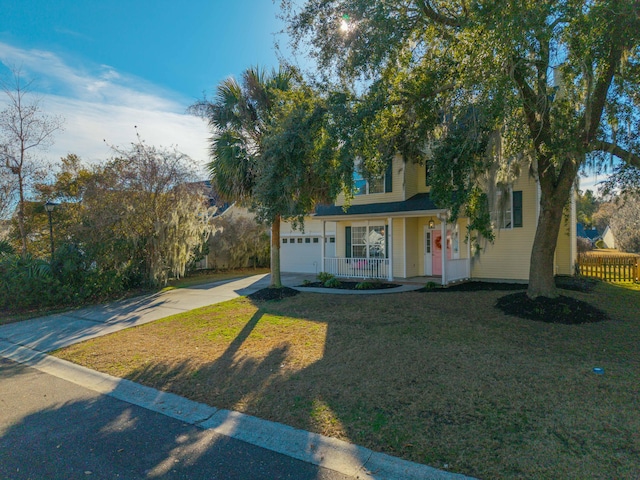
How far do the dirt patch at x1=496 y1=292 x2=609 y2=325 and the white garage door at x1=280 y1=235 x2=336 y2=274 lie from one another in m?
10.5

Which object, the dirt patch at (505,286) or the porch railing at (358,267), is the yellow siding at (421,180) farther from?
the dirt patch at (505,286)

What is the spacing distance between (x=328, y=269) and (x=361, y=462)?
12.7m

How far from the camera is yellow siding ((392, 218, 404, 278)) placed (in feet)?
48.3

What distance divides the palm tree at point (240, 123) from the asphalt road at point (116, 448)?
8.04m

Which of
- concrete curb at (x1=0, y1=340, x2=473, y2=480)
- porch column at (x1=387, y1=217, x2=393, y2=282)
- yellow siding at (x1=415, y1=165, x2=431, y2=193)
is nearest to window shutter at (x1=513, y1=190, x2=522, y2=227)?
yellow siding at (x1=415, y1=165, x2=431, y2=193)

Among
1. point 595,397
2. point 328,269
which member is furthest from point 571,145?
point 328,269

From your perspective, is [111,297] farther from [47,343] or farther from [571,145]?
[571,145]

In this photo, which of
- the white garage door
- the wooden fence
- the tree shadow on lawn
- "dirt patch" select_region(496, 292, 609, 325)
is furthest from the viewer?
the white garage door

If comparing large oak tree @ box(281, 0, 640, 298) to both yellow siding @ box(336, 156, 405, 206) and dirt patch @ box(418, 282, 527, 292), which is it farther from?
yellow siding @ box(336, 156, 405, 206)

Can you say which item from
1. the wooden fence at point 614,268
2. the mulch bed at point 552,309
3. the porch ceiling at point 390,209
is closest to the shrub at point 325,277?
the porch ceiling at point 390,209

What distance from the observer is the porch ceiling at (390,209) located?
43.5 ft

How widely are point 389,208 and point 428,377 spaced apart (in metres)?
9.95

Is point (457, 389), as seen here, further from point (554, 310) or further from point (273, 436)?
point (554, 310)

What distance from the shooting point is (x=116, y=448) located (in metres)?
3.60
